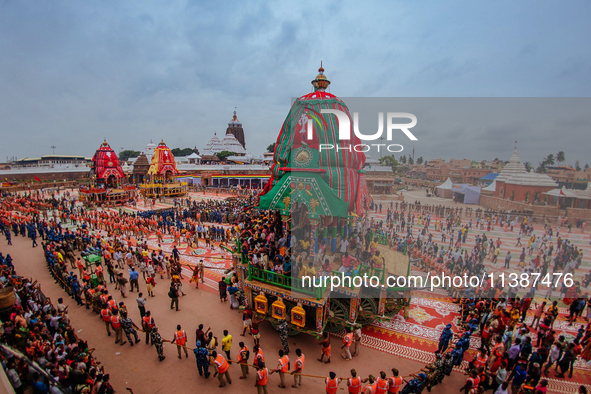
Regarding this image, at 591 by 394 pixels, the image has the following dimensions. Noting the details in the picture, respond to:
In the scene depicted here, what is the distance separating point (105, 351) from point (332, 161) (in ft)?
31.4

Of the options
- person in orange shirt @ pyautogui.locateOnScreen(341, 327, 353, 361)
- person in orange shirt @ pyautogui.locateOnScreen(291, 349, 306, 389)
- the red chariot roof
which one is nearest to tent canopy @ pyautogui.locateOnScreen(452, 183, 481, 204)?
person in orange shirt @ pyautogui.locateOnScreen(341, 327, 353, 361)

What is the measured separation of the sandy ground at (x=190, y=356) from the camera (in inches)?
267

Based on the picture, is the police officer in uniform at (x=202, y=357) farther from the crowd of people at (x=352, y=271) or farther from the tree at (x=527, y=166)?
the tree at (x=527, y=166)

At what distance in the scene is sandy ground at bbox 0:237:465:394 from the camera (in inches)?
267

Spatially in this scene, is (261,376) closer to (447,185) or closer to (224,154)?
(447,185)

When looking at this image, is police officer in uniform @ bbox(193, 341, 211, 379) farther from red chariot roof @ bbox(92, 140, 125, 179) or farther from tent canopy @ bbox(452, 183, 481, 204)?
red chariot roof @ bbox(92, 140, 125, 179)

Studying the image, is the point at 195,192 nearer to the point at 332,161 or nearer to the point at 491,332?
the point at 332,161

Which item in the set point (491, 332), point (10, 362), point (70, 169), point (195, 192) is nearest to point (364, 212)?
point (491, 332)

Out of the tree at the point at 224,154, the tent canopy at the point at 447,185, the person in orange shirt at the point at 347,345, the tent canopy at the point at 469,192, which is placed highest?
the tree at the point at 224,154

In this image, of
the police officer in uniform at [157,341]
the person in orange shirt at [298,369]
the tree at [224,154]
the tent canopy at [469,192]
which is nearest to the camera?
the person in orange shirt at [298,369]

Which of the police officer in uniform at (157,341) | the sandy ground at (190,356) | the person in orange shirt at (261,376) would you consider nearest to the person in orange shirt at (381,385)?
the sandy ground at (190,356)

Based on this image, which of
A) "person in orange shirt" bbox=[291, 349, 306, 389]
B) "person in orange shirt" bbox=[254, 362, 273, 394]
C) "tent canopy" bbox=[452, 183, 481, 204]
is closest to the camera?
"person in orange shirt" bbox=[254, 362, 273, 394]

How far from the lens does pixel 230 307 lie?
34.1 ft

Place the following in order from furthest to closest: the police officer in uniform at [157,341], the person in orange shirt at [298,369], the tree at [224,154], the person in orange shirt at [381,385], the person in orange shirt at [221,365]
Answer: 1. the tree at [224,154]
2. the police officer in uniform at [157,341]
3. the person in orange shirt at [298,369]
4. the person in orange shirt at [221,365]
5. the person in orange shirt at [381,385]
